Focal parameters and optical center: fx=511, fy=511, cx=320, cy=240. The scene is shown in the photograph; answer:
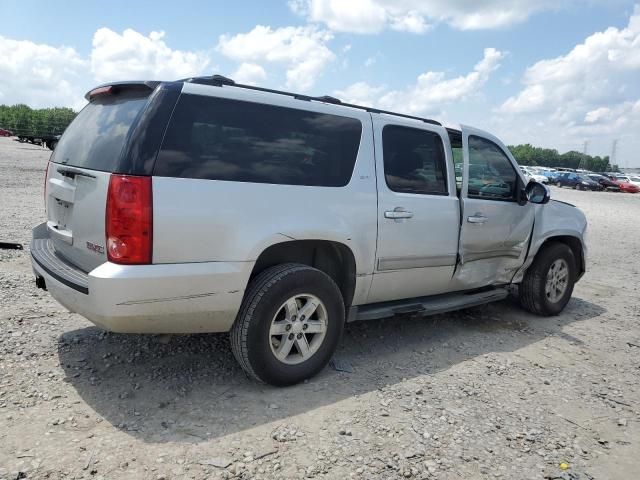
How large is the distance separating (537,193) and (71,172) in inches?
166

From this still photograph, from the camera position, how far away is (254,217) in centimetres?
324

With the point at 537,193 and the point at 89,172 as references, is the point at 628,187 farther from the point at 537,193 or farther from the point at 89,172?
the point at 89,172

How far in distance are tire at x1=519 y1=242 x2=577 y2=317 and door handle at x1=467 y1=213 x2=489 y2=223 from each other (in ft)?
4.08

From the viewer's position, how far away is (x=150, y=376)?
143 inches

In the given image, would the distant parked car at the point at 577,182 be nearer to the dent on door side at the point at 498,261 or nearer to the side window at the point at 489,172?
the dent on door side at the point at 498,261

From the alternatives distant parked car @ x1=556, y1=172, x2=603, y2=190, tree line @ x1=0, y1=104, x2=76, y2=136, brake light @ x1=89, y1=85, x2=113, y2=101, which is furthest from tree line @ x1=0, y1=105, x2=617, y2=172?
brake light @ x1=89, y1=85, x2=113, y2=101

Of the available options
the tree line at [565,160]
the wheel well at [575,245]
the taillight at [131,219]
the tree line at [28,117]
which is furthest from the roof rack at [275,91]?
the tree line at [565,160]

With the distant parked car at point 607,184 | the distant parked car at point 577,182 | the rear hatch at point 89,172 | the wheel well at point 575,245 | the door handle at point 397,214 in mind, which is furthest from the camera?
the distant parked car at point 607,184

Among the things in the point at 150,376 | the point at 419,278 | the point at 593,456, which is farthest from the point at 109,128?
the point at 593,456

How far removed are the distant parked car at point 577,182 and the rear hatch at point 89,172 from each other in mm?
47715

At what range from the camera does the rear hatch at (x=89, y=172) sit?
306cm

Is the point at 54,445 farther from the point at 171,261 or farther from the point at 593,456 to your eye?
the point at 593,456

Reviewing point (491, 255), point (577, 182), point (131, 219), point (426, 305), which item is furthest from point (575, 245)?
point (577, 182)

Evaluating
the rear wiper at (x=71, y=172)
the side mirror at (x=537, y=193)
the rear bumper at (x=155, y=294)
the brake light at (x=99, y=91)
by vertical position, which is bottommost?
the rear bumper at (x=155, y=294)
